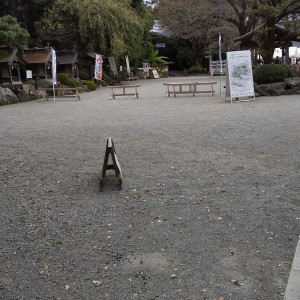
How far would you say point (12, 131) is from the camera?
9164 millimetres

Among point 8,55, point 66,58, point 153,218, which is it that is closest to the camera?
point 153,218

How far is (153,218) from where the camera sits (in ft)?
12.4

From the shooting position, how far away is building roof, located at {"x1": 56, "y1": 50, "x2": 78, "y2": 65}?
2306 cm

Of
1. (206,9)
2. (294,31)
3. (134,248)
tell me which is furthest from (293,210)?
(206,9)

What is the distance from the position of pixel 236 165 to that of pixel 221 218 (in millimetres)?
1931

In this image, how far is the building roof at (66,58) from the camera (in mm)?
23059

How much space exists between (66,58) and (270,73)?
12670 millimetres

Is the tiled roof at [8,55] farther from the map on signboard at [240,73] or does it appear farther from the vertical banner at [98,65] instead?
the map on signboard at [240,73]

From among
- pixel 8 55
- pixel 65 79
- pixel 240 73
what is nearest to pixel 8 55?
pixel 8 55

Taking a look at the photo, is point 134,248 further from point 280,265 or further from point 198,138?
point 198,138

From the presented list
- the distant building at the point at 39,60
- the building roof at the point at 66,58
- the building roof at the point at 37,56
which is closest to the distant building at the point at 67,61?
the building roof at the point at 66,58

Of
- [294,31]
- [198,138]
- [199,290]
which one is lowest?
Answer: [199,290]

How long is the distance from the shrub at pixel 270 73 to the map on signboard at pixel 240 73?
5.89 feet

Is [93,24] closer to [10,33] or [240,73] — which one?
[10,33]
